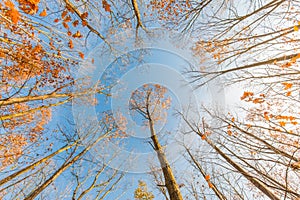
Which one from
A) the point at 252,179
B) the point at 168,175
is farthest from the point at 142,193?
the point at 252,179

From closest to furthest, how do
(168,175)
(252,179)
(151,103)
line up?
1. (252,179)
2. (168,175)
3. (151,103)

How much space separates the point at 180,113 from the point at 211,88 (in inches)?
80.2

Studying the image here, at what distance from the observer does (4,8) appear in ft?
11.0

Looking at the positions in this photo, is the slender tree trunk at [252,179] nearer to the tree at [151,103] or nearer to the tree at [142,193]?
the tree at [151,103]

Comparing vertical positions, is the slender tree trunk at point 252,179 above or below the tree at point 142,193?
below

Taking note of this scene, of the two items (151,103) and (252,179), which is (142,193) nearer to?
(151,103)

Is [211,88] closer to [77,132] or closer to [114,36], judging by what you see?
[114,36]

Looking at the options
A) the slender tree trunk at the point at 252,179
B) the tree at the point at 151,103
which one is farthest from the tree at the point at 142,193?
the slender tree trunk at the point at 252,179

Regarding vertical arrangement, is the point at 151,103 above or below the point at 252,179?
above

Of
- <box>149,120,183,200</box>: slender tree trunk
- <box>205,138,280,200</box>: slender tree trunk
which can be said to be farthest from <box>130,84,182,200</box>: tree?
<box>205,138,280,200</box>: slender tree trunk

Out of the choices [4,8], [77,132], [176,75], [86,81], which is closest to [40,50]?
[4,8]

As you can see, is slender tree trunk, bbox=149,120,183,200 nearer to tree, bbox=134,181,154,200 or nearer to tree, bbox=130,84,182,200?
tree, bbox=130,84,182,200

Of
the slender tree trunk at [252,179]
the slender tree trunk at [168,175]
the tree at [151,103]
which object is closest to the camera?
the slender tree trunk at [252,179]

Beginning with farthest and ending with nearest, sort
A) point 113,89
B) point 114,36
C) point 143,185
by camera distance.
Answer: point 143,185 → point 113,89 → point 114,36
